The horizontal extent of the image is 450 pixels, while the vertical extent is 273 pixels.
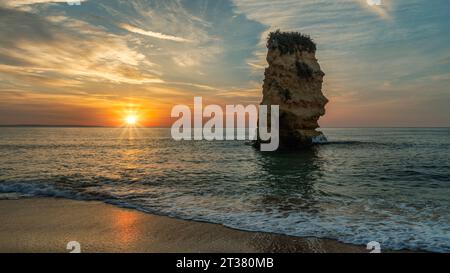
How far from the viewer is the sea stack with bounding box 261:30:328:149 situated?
38969mm

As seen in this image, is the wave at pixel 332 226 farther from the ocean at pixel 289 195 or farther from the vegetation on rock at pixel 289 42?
the vegetation on rock at pixel 289 42

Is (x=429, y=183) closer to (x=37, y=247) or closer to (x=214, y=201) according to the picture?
(x=214, y=201)

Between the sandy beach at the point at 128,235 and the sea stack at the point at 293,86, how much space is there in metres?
30.6

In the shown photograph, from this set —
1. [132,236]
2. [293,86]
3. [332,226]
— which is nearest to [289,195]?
[332,226]

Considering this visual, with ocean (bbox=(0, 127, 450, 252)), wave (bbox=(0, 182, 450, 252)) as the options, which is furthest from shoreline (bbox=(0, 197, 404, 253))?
ocean (bbox=(0, 127, 450, 252))

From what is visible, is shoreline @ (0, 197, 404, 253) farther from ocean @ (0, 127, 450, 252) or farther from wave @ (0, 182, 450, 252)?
ocean @ (0, 127, 450, 252)

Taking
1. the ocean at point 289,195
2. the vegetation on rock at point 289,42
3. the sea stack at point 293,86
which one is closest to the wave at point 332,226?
the ocean at point 289,195

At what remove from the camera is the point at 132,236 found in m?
8.15

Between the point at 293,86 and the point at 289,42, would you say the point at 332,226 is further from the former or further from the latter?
the point at 289,42

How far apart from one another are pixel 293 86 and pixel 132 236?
33719 millimetres

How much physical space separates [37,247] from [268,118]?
34453 mm

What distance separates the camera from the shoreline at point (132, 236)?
740 centimetres
